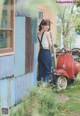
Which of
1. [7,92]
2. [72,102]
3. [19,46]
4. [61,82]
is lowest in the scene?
[72,102]

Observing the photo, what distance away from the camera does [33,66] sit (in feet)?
24.4

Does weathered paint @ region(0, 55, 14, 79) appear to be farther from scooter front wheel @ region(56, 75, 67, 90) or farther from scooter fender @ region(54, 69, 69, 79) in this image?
scooter front wheel @ region(56, 75, 67, 90)

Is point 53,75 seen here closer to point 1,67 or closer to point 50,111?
point 1,67

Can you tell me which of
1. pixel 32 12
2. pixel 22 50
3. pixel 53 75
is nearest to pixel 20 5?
pixel 32 12

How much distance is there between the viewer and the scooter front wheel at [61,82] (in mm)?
9492

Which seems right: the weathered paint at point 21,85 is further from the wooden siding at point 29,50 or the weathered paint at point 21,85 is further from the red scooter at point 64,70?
the red scooter at point 64,70

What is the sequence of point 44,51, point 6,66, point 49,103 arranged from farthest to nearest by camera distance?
point 44,51
point 6,66
point 49,103

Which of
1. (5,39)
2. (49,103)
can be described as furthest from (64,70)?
(49,103)

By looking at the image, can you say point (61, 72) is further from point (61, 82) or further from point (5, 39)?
point (5, 39)

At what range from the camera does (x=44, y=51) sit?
26.3ft

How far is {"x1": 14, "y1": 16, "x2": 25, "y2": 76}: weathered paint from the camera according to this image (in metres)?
6.45

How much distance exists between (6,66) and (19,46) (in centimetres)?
74

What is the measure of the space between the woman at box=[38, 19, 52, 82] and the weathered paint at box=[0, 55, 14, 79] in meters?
1.74

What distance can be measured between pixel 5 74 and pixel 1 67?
23cm
